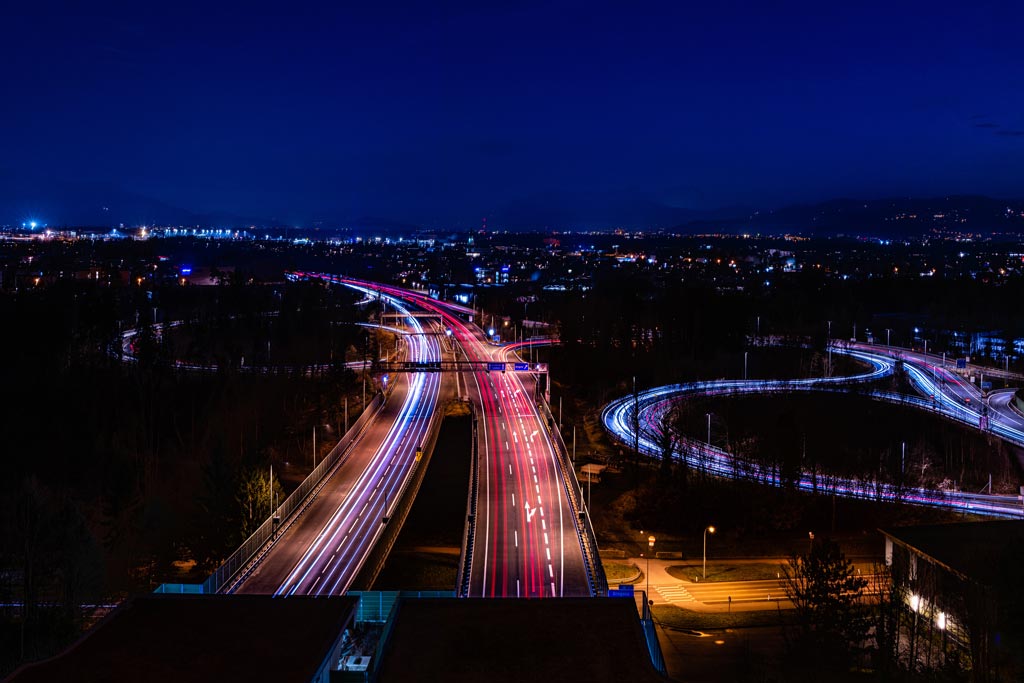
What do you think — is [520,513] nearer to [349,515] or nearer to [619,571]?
[619,571]

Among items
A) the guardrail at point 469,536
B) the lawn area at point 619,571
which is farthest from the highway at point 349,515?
the lawn area at point 619,571

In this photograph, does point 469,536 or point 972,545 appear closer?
point 972,545

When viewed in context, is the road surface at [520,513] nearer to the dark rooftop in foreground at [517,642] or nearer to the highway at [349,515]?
the highway at [349,515]

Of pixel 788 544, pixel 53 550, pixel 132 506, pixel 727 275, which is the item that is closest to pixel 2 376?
pixel 132 506

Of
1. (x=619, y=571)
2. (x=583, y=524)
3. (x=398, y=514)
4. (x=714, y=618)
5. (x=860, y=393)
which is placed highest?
(x=860, y=393)

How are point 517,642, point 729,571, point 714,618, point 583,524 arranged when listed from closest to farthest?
point 517,642 → point 714,618 → point 583,524 → point 729,571

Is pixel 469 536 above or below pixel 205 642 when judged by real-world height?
below

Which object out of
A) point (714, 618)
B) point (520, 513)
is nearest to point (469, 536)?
point (520, 513)

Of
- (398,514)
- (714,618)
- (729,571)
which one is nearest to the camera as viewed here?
(714,618)
